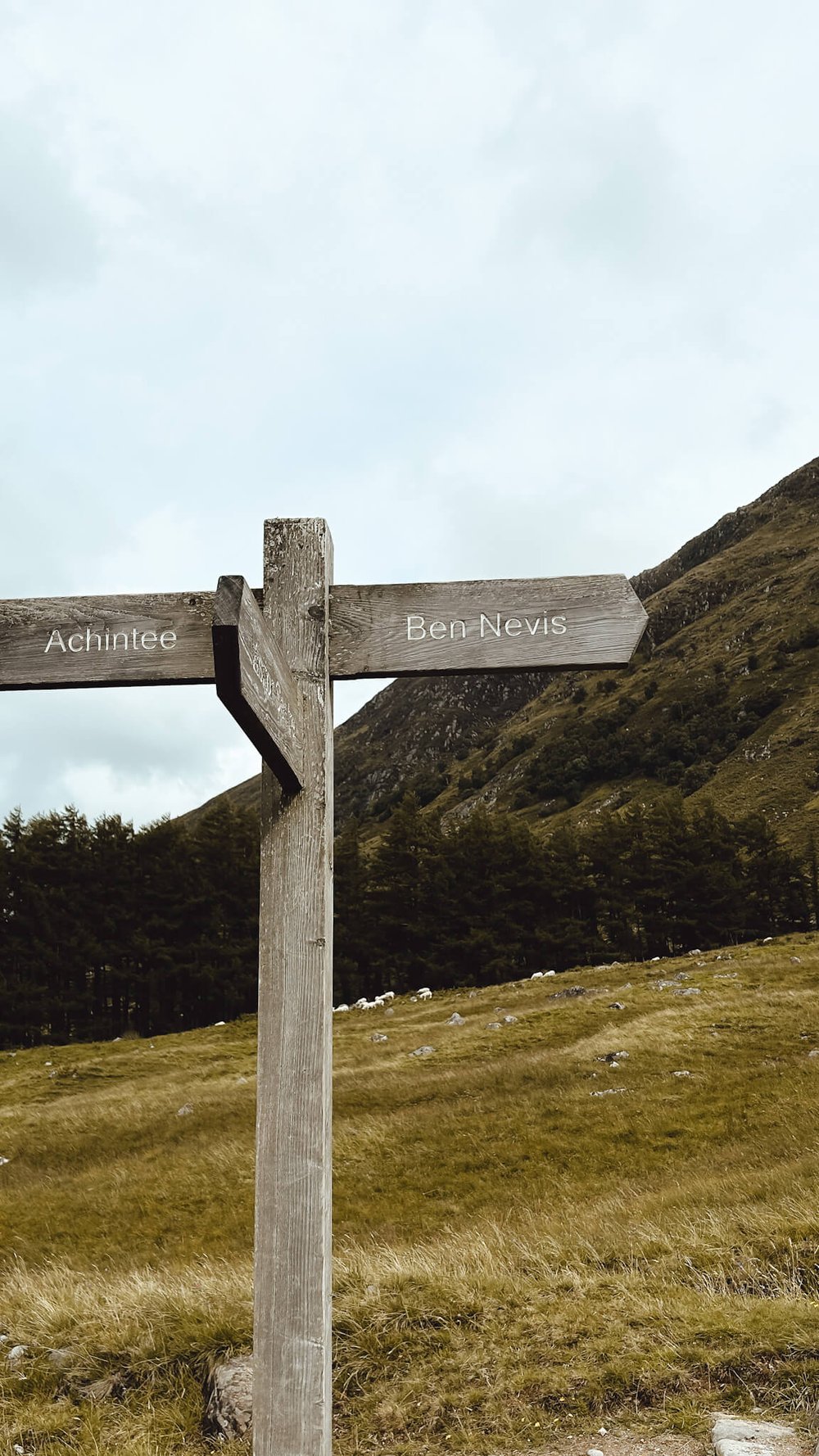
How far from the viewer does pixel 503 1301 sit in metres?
6.27

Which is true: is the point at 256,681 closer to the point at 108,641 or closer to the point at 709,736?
the point at 108,641

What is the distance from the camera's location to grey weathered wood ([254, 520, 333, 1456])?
369 cm

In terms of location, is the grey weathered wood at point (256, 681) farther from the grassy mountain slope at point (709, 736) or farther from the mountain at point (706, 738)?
the grassy mountain slope at point (709, 736)

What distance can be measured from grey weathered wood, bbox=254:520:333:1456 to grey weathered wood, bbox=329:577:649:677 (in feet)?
0.60

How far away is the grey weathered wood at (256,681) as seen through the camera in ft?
9.36

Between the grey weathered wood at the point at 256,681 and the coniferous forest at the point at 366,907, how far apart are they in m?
51.6

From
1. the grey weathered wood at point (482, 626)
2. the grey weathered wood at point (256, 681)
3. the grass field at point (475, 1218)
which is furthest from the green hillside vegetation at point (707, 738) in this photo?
the grey weathered wood at point (256, 681)

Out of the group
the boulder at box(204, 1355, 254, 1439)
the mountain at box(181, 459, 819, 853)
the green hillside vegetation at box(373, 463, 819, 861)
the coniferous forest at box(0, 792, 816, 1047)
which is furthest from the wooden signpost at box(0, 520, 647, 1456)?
the mountain at box(181, 459, 819, 853)

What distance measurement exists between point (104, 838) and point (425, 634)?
60691 millimetres

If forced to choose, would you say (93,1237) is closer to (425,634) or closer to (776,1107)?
(776,1107)

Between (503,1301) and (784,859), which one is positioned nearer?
(503,1301)

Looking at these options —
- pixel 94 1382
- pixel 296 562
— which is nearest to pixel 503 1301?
pixel 94 1382

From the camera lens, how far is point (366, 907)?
63594mm

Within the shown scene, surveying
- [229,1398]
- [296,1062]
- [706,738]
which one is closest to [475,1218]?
[229,1398]
